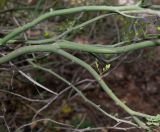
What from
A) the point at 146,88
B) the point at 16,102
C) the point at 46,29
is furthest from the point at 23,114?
the point at 146,88

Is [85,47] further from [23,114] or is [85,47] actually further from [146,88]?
[146,88]

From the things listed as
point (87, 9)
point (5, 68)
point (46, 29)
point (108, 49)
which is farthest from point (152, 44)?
point (46, 29)

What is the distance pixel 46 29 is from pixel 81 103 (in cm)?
123

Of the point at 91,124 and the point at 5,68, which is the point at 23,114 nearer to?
the point at 91,124

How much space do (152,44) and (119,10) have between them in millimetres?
197

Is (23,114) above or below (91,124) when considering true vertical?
above

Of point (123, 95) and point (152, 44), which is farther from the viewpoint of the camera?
point (123, 95)

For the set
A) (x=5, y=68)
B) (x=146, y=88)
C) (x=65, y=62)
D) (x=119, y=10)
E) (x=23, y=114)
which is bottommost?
(x=146, y=88)

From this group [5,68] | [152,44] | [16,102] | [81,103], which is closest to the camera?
[152,44]

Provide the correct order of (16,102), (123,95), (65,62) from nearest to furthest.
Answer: (16,102)
(65,62)
(123,95)

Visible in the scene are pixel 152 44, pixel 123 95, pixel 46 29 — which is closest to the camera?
pixel 152 44

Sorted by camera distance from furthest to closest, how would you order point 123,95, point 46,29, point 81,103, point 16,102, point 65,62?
point 123,95 → point 81,103 → point 65,62 → point 16,102 → point 46,29

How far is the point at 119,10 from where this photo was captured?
1.46 meters

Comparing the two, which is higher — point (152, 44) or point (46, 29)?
point (152, 44)
